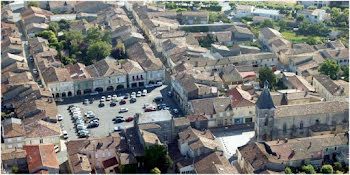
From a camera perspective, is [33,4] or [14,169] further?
[33,4]

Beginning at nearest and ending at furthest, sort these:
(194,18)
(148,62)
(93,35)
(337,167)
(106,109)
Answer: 1. (337,167)
2. (106,109)
3. (148,62)
4. (93,35)
5. (194,18)

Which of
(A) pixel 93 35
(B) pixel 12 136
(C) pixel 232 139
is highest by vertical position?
(A) pixel 93 35

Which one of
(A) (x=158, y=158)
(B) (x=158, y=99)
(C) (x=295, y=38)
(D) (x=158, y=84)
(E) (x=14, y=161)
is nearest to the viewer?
(A) (x=158, y=158)

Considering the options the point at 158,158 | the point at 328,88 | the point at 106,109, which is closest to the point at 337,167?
the point at 328,88

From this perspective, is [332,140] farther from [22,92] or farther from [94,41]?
[94,41]

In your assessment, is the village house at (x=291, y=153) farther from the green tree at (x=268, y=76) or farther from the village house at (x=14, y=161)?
the village house at (x=14, y=161)

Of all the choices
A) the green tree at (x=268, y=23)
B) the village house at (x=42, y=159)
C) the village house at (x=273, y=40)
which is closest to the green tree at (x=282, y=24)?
the green tree at (x=268, y=23)

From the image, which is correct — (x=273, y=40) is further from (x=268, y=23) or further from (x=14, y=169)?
(x=14, y=169)

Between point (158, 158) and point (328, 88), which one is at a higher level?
point (328, 88)
